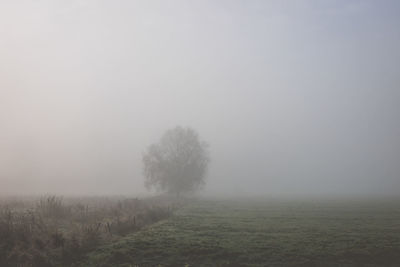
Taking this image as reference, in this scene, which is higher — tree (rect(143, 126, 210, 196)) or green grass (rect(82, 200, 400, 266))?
tree (rect(143, 126, 210, 196))

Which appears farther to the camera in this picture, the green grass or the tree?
the tree

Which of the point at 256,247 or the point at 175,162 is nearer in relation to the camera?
the point at 256,247

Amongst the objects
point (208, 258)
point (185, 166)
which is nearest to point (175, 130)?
point (185, 166)

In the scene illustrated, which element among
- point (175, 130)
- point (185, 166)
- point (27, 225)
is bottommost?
point (27, 225)

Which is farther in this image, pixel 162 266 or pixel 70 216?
pixel 70 216

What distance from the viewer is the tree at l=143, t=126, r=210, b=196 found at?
6650 centimetres

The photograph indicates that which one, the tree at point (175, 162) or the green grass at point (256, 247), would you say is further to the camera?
the tree at point (175, 162)

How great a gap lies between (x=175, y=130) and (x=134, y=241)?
180 feet

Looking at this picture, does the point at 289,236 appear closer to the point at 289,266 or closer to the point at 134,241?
the point at 289,266

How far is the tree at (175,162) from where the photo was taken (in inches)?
2618

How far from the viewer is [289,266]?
12914 millimetres

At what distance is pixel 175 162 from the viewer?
6781 cm

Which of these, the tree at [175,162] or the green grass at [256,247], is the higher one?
the tree at [175,162]

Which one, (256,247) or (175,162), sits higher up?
(175,162)
